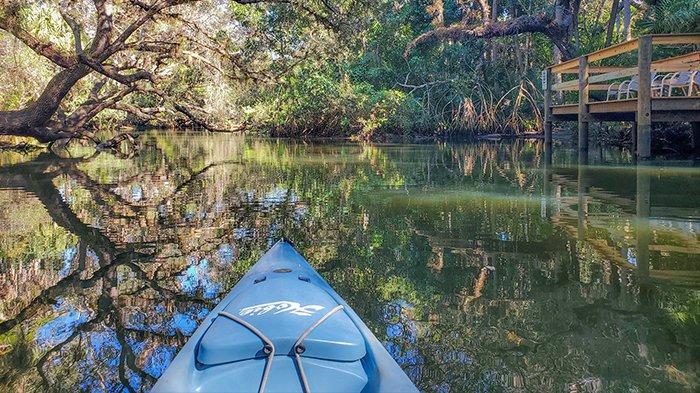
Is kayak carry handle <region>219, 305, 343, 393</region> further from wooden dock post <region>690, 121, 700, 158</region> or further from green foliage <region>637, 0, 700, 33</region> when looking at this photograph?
wooden dock post <region>690, 121, 700, 158</region>

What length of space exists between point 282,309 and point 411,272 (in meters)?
2.00

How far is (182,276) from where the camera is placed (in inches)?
172

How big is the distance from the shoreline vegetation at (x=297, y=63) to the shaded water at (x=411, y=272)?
11.6ft

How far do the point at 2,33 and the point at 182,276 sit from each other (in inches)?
529

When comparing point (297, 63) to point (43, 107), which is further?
point (297, 63)

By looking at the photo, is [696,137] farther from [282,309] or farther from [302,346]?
[302,346]

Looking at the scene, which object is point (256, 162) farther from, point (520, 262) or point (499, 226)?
point (520, 262)

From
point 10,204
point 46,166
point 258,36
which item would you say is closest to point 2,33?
point 46,166

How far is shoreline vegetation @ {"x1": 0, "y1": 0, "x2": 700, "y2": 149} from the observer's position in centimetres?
1160

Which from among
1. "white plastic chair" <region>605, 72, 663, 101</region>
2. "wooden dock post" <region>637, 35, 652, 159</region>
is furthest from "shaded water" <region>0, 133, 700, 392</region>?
"white plastic chair" <region>605, 72, 663, 101</region>

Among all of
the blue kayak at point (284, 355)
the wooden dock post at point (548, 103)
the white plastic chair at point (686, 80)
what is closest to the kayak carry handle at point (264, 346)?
the blue kayak at point (284, 355)

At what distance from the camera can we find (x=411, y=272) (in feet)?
14.6

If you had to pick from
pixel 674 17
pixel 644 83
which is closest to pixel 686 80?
pixel 644 83

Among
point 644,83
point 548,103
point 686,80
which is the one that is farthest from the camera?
point 548,103
